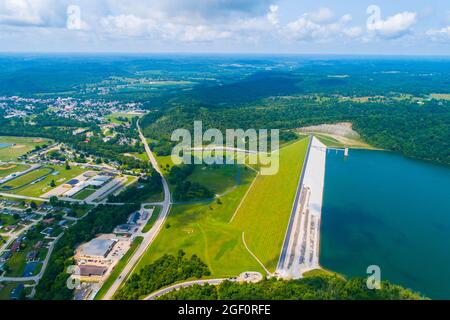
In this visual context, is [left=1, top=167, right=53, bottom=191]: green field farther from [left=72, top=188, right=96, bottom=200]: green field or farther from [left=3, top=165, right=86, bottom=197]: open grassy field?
[left=72, top=188, right=96, bottom=200]: green field

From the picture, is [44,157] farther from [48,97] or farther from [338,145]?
[48,97]

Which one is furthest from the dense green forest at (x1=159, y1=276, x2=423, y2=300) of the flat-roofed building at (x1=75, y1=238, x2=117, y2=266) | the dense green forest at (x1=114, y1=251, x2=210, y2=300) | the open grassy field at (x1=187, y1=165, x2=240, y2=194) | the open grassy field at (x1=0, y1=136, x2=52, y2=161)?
the open grassy field at (x1=0, y1=136, x2=52, y2=161)

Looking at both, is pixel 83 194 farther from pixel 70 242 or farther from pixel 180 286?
pixel 180 286

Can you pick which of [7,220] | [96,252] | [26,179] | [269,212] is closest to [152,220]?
[96,252]

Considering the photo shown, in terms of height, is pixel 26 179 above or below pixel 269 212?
above

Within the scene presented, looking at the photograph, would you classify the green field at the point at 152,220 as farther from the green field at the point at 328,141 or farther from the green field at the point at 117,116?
the green field at the point at 117,116

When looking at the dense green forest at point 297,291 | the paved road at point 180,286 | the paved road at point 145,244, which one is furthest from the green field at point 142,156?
the dense green forest at point 297,291
